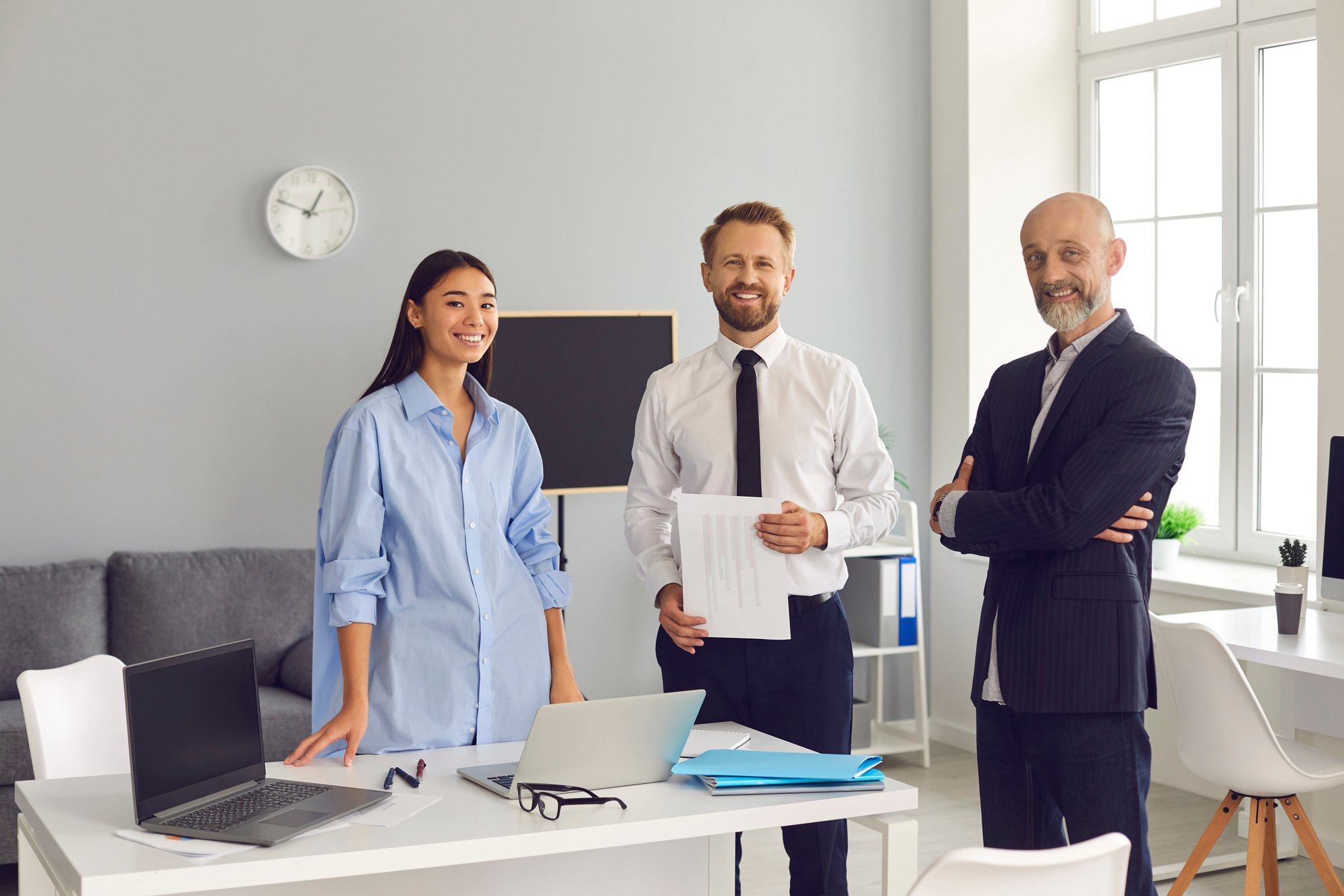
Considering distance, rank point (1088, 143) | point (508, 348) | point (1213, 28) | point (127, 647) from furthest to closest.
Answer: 1. point (1088, 143)
2. point (1213, 28)
3. point (508, 348)
4. point (127, 647)

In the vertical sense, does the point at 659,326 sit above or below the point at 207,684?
above

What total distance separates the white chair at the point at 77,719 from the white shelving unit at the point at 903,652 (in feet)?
9.01

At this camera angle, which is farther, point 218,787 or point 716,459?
point 716,459

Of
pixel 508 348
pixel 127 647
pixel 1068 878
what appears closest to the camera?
pixel 1068 878

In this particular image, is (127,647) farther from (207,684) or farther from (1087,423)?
(1087,423)

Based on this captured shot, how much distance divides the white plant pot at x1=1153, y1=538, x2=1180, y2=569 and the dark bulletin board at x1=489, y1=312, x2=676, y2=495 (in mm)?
1905

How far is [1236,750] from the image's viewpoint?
2.91 metres

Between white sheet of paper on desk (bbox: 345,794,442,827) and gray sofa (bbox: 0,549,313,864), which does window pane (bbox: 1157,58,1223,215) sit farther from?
white sheet of paper on desk (bbox: 345,794,442,827)

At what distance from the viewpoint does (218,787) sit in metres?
1.77

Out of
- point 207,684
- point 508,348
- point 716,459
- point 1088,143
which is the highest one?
point 1088,143

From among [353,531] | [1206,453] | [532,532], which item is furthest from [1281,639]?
[353,531]

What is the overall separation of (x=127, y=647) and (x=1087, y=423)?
2.96m

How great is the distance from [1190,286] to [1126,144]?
2.27 ft

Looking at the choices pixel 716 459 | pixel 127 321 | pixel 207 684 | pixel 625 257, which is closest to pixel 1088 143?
pixel 625 257
